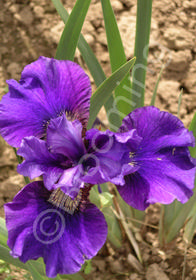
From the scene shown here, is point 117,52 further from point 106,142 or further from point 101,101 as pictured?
point 106,142

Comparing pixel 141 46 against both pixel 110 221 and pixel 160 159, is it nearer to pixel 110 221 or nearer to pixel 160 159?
pixel 160 159

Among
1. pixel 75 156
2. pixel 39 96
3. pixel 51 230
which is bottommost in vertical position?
pixel 51 230

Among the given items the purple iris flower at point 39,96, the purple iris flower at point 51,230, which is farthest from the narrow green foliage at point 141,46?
the purple iris flower at point 51,230

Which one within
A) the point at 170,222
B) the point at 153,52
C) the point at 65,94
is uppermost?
the point at 65,94

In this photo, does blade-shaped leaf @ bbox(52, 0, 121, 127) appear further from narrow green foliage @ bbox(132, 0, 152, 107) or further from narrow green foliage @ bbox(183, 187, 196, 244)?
narrow green foliage @ bbox(183, 187, 196, 244)

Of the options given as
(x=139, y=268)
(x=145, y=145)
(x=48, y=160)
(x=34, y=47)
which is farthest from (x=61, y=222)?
(x=34, y=47)

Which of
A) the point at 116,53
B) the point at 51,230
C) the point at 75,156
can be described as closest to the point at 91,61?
the point at 116,53

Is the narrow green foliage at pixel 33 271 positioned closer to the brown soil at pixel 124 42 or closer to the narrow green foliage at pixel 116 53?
the narrow green foliage at pixel 116 53
